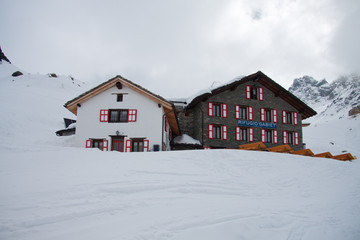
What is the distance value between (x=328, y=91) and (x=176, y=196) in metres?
162

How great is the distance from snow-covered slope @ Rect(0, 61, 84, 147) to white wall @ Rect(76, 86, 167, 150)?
3.66 metres

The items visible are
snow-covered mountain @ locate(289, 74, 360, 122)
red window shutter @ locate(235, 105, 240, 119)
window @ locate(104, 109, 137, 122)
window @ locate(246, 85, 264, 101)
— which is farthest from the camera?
snow-covered mountain @ locate(289, 74, 360, 122)

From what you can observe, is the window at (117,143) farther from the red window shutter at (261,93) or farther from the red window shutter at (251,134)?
the red window shutter at (261,93)

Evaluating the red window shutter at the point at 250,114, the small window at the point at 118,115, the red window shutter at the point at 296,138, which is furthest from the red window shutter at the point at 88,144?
the red window shutter at the point at 296,138

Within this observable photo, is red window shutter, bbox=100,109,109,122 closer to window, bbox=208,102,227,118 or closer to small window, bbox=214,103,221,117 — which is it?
window, bbox=208,102,227,118

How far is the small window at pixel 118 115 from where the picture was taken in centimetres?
1795

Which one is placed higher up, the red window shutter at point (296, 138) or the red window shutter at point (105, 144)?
the red window shutter at point (296, 138)

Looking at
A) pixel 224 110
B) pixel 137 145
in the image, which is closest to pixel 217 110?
pixel 224 110

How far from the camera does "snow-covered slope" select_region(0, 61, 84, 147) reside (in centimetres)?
2616

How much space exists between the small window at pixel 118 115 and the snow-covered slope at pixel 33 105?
5.31m

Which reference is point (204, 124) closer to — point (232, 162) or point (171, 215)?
point (232, 162)

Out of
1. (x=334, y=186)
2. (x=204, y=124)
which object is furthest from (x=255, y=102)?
(x=334, y=186)

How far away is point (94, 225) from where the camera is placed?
5.43 metres

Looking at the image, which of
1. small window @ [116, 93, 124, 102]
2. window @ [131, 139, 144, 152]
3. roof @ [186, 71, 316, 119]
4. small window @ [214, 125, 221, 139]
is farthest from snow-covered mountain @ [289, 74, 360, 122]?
small window @ [116, 93, 124, 102]
